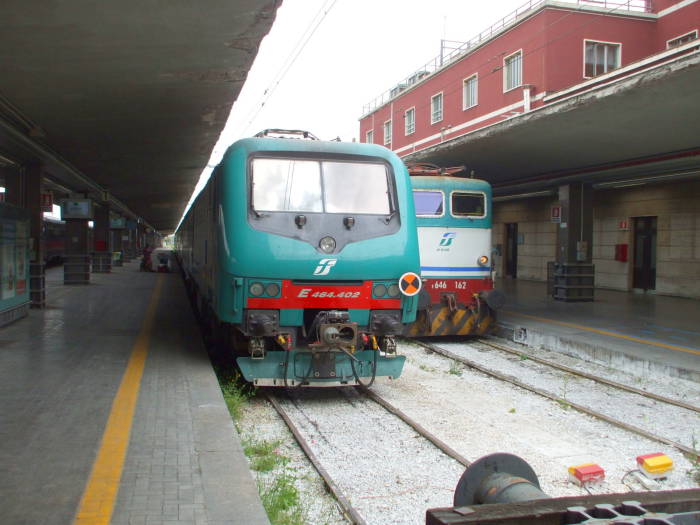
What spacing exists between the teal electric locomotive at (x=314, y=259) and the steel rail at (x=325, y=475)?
54 cm

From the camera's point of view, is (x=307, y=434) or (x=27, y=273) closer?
(x=307, y=434)

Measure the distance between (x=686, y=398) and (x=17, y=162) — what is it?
571 inches

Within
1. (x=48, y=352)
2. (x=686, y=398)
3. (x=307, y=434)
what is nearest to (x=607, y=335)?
(x=686, y=398)

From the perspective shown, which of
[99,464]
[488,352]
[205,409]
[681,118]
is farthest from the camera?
[488,352]

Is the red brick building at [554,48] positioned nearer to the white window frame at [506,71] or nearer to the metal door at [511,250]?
the white window frame at [506,71]

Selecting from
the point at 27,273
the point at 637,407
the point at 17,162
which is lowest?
the point at 637,407

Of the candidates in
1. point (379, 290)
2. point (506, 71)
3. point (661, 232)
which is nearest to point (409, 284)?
point (379, 290)

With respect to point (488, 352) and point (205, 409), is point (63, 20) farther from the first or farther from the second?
point (488, 352)

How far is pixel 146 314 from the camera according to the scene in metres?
13.5

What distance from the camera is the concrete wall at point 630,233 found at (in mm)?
17359

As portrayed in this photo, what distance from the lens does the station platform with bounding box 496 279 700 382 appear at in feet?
30.5

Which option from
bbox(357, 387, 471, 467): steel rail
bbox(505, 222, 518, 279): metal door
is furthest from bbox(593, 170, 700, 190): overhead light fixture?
bbox(357, 387, 471, 467): steel rail

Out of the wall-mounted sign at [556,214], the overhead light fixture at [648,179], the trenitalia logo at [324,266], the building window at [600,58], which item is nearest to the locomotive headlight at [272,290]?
the trenitalia logo at [324,266]

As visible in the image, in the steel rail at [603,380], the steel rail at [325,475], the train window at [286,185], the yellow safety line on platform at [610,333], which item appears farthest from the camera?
the yellow safety line on platform at [610,333]
